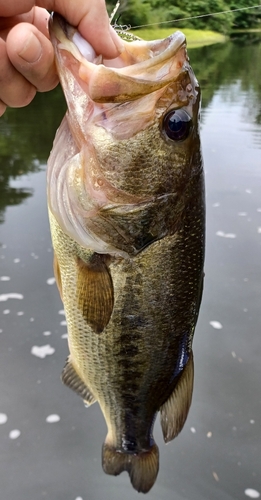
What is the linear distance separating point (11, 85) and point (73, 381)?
109 centimetres

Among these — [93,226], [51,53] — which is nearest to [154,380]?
[93,226]

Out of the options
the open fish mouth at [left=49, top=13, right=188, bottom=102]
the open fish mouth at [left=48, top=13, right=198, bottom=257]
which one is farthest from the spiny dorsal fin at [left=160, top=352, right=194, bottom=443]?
the open fish mouth at [left=49, top=13, right=188, bottom=102]

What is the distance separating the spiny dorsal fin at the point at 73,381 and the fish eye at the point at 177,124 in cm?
94

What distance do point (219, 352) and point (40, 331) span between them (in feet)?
4.74

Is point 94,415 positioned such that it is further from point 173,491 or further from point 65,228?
point 65,228

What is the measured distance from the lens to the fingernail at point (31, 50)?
1294 millimetres

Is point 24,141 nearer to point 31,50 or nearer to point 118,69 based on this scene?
point 31,50

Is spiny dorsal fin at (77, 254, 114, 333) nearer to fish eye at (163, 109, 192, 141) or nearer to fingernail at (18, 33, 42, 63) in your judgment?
fish eye at (163, 109, 192, 141)

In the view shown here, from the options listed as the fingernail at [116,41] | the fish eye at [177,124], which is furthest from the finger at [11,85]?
the fish eye at [177,124]

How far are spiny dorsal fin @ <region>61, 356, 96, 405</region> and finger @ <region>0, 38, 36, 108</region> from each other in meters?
0.96

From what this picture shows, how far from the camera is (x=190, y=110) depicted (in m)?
1.36

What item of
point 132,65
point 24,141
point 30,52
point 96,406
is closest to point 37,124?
point 24,141

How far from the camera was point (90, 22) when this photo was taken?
1309 millimetres

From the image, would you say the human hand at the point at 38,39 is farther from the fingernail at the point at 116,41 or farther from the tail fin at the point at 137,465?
the tail fin at the point at 137,465
